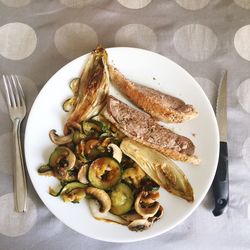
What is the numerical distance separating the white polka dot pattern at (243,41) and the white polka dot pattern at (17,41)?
0.80 m

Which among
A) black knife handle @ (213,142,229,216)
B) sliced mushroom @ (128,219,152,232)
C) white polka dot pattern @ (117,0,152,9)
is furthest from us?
white polka dot pattern @ (117,0,152,9)

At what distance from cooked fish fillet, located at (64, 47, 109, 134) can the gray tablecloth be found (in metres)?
0.16

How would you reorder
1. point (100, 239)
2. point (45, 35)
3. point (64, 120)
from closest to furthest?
point (100, 239)
point (64, 120)
point (45, 35)

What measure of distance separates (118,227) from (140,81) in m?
0.52

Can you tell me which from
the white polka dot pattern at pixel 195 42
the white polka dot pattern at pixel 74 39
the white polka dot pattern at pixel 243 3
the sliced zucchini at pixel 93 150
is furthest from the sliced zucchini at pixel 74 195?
the white polka dot pattern at pixel 243 3

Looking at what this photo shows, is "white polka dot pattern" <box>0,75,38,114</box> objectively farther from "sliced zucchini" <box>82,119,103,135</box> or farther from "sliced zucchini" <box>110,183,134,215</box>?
"sliced zucchini" <box>110,183,134,215</box>

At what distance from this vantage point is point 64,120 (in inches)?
52.7

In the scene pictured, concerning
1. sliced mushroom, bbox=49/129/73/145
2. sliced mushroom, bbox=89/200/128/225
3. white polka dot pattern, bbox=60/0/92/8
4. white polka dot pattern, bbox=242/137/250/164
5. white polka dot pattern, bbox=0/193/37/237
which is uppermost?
white polka dot pattern, bbox=60/0/92/8

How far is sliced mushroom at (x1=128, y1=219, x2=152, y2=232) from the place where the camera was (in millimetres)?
1215

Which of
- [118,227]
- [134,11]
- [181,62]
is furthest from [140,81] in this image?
[118,227]

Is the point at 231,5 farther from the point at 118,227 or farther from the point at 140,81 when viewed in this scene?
the point at 118,227

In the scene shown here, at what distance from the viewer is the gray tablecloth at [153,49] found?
131 cm

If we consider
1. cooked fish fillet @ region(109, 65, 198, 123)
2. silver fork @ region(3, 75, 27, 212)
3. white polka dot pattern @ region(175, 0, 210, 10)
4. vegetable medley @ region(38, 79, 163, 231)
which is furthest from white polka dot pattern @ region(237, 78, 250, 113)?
silver fork @ region(3, 75, 27, 212)

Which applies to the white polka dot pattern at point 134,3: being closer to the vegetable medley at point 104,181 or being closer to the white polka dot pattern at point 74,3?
the white polka dot pattern at point 74,3
